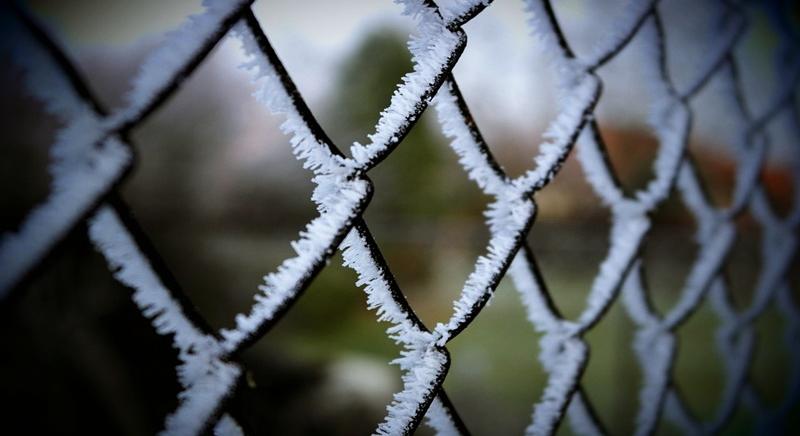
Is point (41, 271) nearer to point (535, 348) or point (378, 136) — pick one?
point (378, 136)

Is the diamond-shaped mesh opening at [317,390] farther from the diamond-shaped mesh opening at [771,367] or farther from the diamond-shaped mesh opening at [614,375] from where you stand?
the diamond-shaped mesh opening at [771,367]

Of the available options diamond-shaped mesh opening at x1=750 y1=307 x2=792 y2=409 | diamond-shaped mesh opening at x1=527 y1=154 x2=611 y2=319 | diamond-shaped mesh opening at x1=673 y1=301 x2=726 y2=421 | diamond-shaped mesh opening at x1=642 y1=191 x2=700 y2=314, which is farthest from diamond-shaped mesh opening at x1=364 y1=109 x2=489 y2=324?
diamond-shaped mesh opening at x1=750 y1=307 x2=792 y2=409

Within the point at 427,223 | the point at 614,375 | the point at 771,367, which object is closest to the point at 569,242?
the point at 614,375

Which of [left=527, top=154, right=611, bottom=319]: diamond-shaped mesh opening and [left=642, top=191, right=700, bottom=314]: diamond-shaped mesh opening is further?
[left=527, top=154, right=611, bottom=319]: diamond-shaped mesh opening

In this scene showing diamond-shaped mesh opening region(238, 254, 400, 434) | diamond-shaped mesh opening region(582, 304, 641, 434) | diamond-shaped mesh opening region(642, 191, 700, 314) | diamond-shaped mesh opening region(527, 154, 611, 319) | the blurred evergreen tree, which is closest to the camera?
diamond-shaped mesh opening region(642, 191, 700, 314)

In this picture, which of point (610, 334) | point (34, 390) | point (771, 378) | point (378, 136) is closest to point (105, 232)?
point (378, 136)

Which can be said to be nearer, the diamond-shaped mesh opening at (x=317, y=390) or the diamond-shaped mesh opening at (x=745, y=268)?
the diamond-shaped mesh opening at (x=317, y=390)

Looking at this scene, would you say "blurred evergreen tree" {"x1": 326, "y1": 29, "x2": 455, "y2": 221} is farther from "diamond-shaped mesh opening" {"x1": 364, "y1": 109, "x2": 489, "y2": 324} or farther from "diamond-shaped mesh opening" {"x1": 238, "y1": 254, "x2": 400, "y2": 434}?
"diamond-shaped mesh opening" {"x1": 238, "y1": 254, "x2": 400, "y2": 434}

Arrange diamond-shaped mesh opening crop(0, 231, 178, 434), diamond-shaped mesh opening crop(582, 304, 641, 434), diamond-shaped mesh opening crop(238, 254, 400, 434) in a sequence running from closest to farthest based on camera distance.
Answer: diamond-shaped mesh opening crop(0, 231, 178, 434)
diamond-shaped mesh opening crop(582, 304, 641, 434)
diamond-shaped mesh opening crop(238, 254, 400, 434)

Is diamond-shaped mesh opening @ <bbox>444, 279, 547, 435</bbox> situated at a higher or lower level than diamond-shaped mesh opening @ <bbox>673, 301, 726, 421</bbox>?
lower

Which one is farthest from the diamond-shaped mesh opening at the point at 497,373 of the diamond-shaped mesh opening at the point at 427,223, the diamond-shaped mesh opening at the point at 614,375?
the diamond-shaped mesh opening at the point at 427,223

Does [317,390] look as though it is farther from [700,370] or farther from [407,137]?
[407,137]
